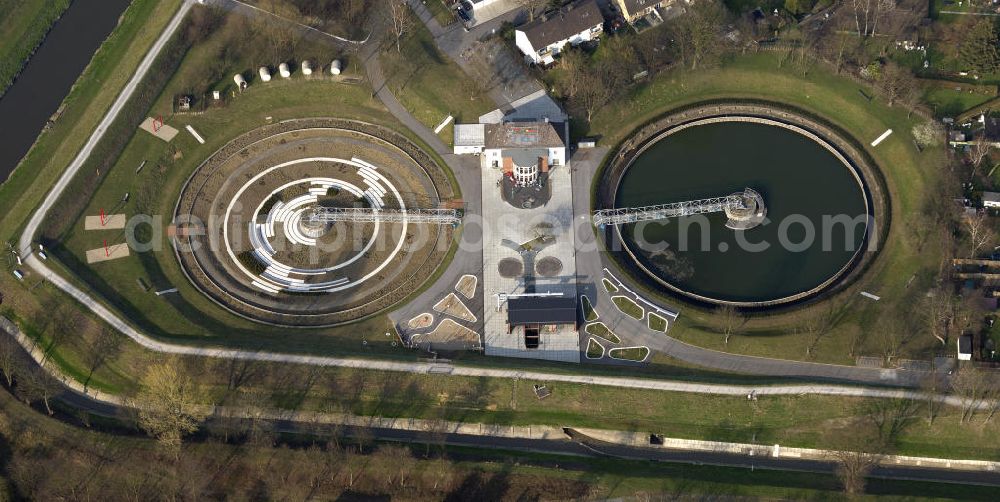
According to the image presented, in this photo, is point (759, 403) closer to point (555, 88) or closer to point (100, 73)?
point (555, 88)

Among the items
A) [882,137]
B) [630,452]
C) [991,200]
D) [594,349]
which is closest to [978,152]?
[991,200]

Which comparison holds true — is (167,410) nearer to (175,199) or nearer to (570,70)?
(175,199)

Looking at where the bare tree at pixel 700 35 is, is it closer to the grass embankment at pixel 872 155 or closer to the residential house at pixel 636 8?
the grass embankment at pixel 872 155

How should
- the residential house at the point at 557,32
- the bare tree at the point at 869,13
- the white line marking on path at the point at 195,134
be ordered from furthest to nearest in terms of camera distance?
1. the bare tree at the point at 869,13
2. the residential house at the point at 557,32
3. the white line marking on path at the point at 195,134

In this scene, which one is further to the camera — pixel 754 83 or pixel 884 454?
pixel 754 83

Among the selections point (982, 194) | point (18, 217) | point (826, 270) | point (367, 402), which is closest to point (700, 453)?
point (826, 270)

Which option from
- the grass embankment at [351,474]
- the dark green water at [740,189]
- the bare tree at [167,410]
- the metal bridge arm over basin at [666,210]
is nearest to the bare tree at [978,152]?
the dark green water at [740,189]
